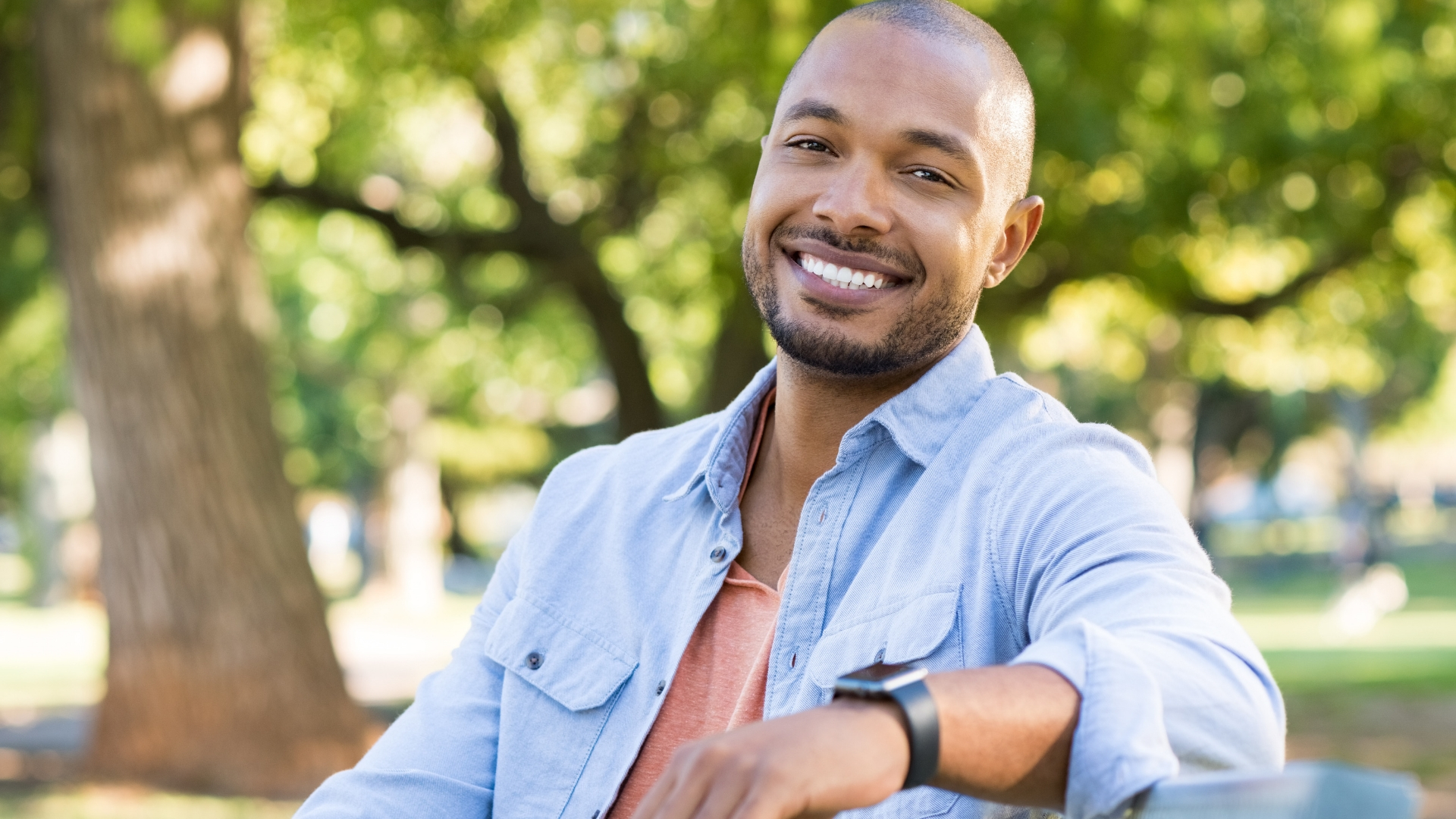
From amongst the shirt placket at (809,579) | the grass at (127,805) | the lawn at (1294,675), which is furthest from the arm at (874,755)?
the lawn at (1294,675)

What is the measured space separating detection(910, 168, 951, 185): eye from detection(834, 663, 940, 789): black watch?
85 centimetres

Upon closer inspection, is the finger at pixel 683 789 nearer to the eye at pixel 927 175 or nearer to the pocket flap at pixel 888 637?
the pocket flap at pixel 888 637

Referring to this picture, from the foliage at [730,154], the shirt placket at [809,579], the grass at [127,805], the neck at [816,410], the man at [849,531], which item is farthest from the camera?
the foliage at [730,154]

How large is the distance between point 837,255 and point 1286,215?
968cm

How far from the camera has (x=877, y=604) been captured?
1.88 m

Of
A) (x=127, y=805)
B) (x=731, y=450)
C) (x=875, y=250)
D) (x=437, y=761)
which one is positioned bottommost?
(x=127, y=805)

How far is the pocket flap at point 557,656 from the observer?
2125 millimetres

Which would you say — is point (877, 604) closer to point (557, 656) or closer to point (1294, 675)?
point (557, 656)

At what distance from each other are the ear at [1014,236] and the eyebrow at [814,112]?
31 cm

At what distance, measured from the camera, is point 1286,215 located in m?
10.9

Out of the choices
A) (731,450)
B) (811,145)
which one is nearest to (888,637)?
(731,450)

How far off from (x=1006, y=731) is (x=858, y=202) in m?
0.87

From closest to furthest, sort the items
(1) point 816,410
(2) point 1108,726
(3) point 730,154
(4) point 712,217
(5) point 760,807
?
(5) point 760,807, (2) point 1108,726, (1) point 816,410, (3) point 730,154, (4) point 712,217

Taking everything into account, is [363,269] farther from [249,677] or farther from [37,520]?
[249,677]
